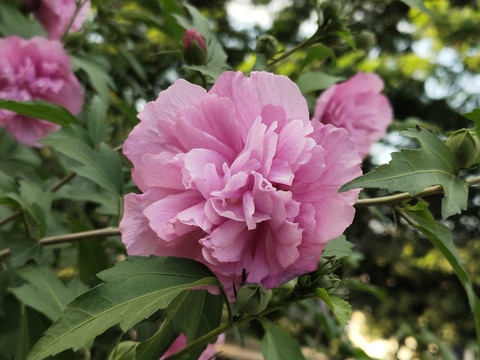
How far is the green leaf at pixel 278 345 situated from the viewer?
0.55 metres

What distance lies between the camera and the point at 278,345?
564 mm

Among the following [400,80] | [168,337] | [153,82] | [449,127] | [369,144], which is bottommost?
[449,127]

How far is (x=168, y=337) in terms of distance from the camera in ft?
1.80

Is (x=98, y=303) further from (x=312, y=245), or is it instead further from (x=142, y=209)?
(x=312, y=245)

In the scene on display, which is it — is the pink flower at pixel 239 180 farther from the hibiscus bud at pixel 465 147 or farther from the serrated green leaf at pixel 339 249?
the hibiscus bud at pixel 465 147

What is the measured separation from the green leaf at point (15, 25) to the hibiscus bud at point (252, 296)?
786 mm

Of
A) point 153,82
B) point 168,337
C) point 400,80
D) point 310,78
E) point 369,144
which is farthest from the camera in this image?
point 400,80

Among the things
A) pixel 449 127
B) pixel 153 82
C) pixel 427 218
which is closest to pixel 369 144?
pixel 427 218

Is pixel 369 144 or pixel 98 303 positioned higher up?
pixel 98 303

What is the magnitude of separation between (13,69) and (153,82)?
267cm

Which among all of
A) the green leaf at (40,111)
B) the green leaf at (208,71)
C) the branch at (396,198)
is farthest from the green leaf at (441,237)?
the green leaf at (40,111)

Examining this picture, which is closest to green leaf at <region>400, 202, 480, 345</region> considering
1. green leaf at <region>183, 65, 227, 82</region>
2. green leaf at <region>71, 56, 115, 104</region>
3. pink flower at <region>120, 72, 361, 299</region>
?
pink flower at <region>120, 72, 361, 299</region>

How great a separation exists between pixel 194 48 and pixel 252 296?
37cm

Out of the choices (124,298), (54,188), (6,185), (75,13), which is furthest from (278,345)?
(75,13)
